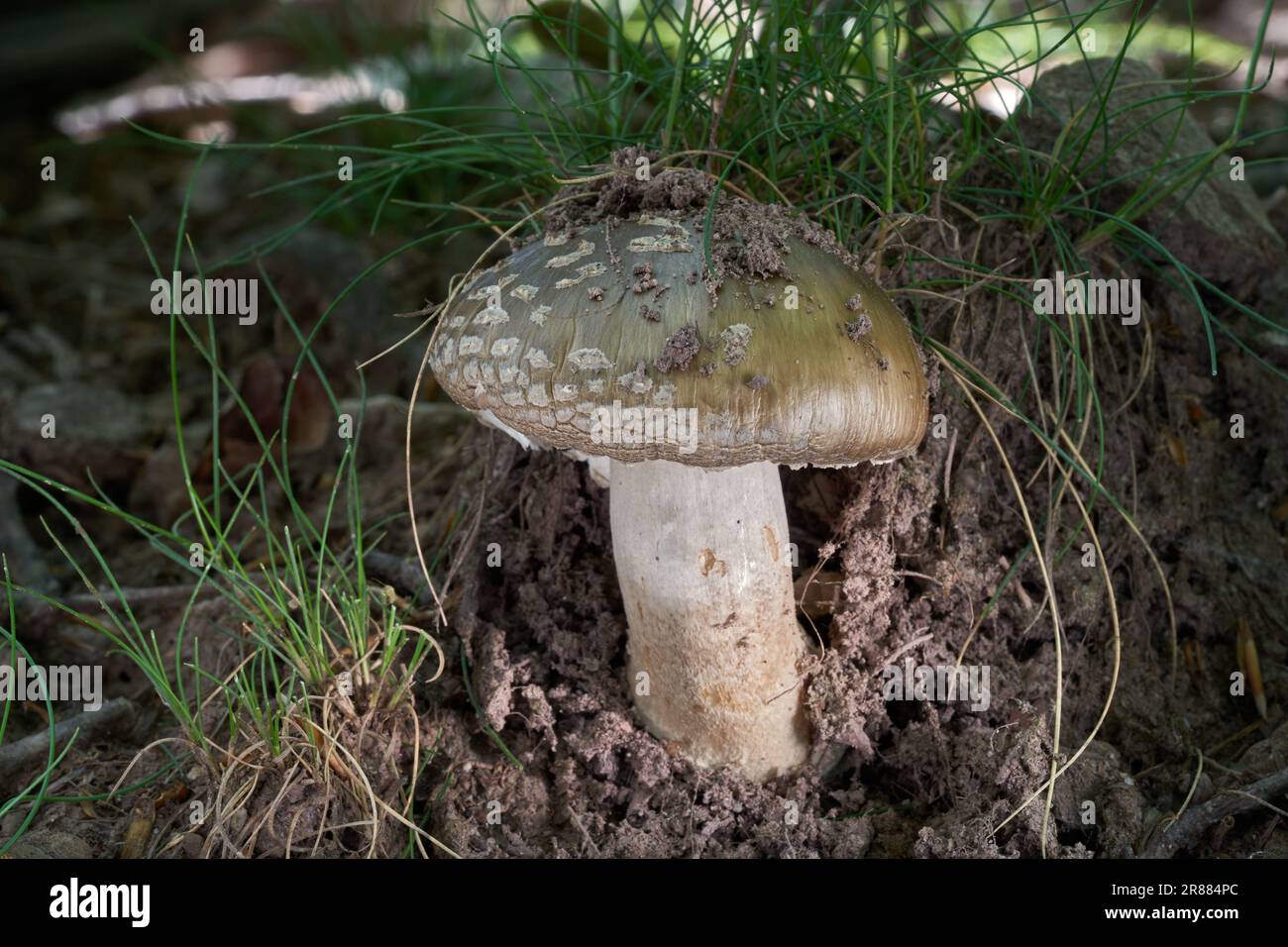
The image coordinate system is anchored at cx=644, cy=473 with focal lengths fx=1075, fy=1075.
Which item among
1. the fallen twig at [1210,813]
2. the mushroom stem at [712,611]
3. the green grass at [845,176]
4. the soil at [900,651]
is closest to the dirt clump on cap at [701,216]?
the soil at [900,651]

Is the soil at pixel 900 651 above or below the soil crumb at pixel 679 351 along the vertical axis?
below

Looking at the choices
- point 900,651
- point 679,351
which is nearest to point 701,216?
point 679,351

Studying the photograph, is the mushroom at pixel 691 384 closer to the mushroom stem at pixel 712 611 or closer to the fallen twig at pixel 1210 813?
the mushroom stem at pixel 712 611

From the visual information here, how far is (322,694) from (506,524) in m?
0.83

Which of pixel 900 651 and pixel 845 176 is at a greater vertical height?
pixel 845 176

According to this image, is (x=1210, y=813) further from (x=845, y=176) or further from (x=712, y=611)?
(x=845, y=176)

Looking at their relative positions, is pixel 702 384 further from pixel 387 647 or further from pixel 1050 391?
pixel 1050 391

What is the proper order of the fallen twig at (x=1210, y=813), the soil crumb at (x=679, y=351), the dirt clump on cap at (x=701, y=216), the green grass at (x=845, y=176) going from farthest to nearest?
the green grass at (x=845, y=176), the fallen twig at (x=1210, y=813), the dirt clump on cap at (x=701, y=216), the soil crumb at (x=679, y=351)

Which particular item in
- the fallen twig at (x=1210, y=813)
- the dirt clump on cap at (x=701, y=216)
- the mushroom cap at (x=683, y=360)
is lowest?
the fallen twig at (x=1210, y=813)

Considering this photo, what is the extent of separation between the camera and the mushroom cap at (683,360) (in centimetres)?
219

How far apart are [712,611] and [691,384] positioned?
775mm

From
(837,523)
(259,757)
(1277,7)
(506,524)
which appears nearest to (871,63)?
(837,523)

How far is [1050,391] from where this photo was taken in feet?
10.2

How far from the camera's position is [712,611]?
2732 millimetres
